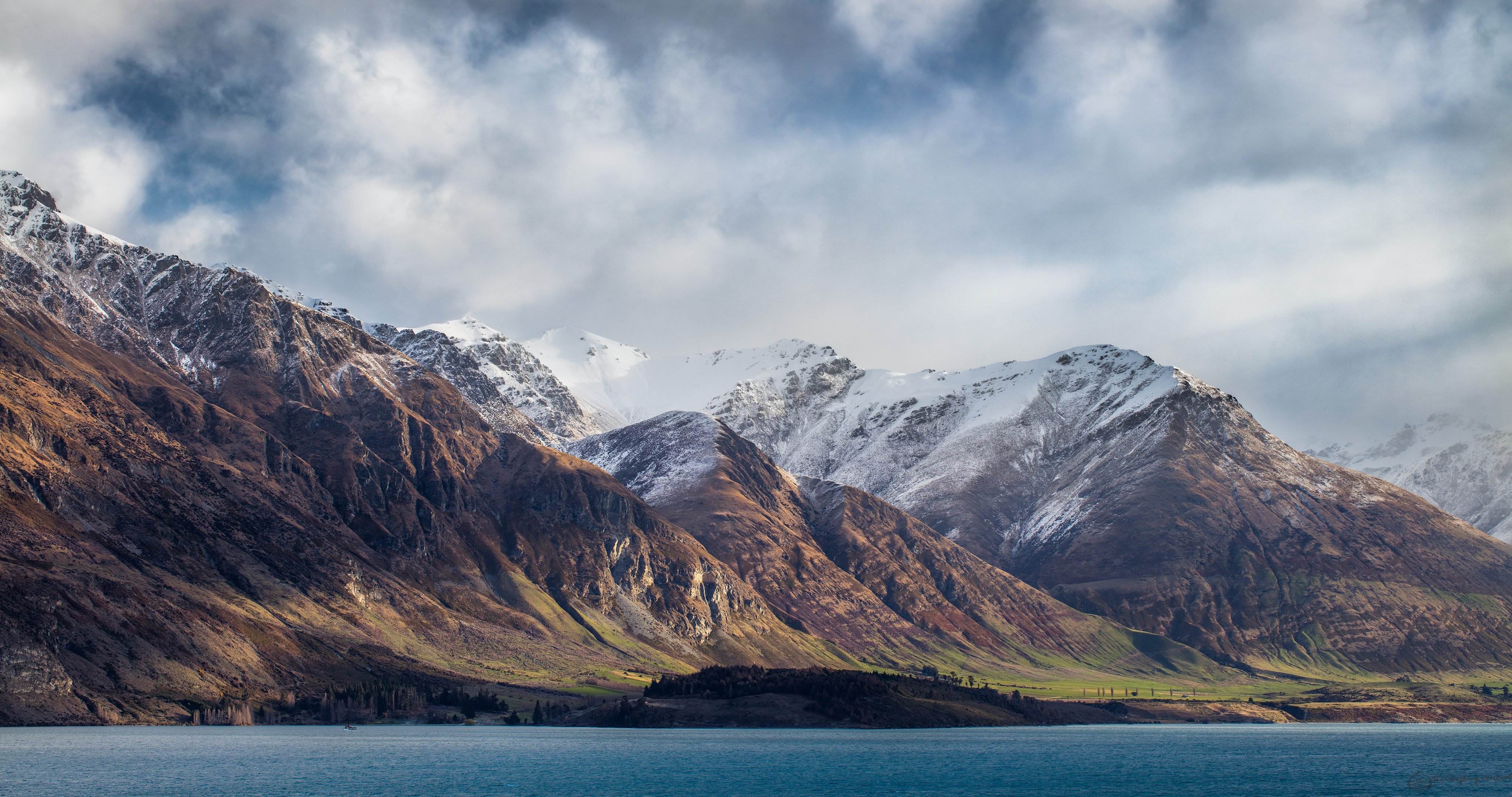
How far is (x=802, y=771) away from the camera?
634ft

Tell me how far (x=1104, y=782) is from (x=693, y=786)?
2328 inches

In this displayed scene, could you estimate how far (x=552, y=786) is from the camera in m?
165

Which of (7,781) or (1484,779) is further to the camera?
(1484,779)

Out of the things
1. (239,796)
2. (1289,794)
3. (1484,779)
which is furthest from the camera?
(1484,779)

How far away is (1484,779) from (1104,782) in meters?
52.7

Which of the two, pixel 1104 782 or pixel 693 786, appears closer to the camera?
pixel 693 786

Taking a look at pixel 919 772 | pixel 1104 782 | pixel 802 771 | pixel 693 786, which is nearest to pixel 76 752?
pixel 693 786

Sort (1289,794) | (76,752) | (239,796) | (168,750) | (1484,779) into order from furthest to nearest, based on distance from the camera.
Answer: (168,750) → (76,752) → (1484,779) → (1289,794) → (239,796)

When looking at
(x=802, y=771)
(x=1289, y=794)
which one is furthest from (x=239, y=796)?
(x=1289, y=794)

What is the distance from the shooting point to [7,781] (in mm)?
152750

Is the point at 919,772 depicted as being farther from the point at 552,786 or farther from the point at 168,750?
the point at 168,750

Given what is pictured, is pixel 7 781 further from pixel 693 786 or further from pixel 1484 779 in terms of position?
pixel 1484 779

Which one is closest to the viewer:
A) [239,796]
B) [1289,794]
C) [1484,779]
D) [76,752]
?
[239,796]

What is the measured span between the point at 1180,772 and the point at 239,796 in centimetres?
13548
